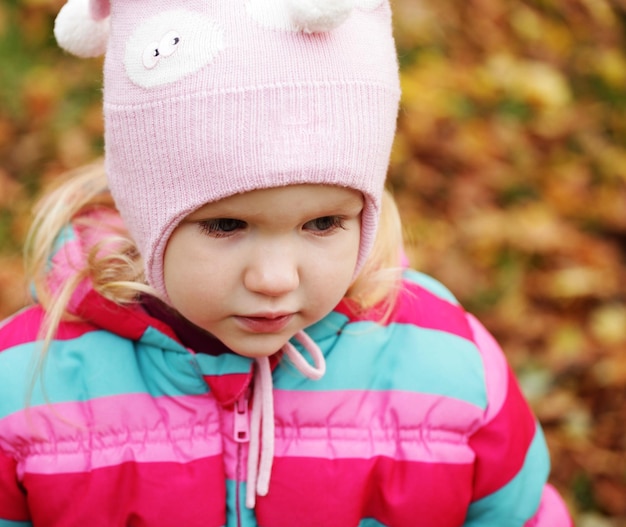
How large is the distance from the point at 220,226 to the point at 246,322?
0.16 metres

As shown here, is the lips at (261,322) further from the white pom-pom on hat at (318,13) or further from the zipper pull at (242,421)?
the white pom-pom on hat at (318,13)

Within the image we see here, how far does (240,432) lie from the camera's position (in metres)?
1.58

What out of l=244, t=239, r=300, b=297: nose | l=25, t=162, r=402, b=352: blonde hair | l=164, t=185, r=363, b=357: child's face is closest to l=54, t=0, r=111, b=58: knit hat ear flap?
l=25, t=162, r=402, b=352: blonde hair

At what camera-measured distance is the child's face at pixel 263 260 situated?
1330 mm

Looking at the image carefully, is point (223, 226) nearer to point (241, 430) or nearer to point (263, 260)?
point (263, 260)

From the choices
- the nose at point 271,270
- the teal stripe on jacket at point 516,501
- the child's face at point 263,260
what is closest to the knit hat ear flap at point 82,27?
the child's face at point 263,260

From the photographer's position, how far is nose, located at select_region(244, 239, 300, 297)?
1.33m

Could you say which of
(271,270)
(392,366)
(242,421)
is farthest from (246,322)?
(392,366)

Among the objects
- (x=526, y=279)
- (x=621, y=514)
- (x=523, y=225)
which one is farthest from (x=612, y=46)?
(x=621, y=514)

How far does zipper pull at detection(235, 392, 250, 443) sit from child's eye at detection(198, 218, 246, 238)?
35cm

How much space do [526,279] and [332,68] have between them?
1.74 metres

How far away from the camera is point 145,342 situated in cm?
158

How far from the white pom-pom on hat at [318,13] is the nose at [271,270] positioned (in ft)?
1.05

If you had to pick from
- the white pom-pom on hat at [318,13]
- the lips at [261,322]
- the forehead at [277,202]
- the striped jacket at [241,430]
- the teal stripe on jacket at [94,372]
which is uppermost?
the white pom-pom on hat at [318,13]
